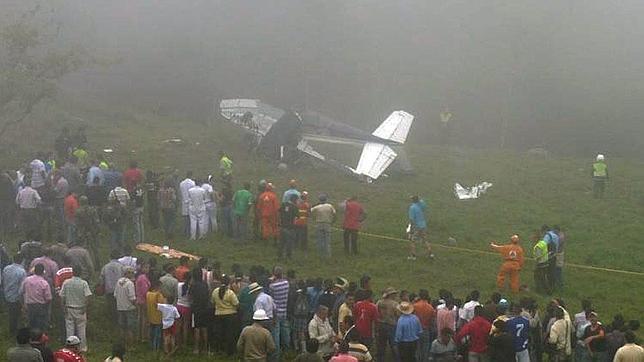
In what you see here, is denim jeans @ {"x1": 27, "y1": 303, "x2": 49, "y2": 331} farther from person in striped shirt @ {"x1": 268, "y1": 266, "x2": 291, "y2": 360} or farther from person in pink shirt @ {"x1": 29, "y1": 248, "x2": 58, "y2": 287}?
person in striped shirt @ {"x1": 268, "y1": 266, "x2": 291, "y2": 360}

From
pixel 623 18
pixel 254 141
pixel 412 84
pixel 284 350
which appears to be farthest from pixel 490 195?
pixel 623 18

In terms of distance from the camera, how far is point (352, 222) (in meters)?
22.8

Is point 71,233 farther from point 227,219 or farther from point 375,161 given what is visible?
point 375,161

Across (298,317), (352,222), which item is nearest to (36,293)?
(298,317)

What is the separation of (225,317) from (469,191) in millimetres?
19140

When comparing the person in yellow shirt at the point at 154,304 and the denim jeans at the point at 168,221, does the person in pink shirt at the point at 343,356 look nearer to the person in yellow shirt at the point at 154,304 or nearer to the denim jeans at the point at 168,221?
the person in yellow shirt at the point at 154,304

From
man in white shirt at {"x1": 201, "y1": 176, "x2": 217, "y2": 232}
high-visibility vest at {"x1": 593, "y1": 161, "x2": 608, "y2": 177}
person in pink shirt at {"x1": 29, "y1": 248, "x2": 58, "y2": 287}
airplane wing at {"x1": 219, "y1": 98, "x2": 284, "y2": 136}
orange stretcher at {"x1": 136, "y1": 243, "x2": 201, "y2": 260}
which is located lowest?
orange stretcher at {"x1": 136, "y1": 243, "x2": 201, "y2": 260}

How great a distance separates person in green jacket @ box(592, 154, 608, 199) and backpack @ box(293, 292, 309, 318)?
19824 millimetres

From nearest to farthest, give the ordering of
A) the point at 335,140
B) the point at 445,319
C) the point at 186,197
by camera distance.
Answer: the point at 445,319
the point at 186,197
the point at 335,140

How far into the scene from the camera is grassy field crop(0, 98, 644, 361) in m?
21.8

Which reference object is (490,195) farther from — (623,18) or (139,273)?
(623,18)

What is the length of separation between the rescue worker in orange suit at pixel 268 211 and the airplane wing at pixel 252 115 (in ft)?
49.6

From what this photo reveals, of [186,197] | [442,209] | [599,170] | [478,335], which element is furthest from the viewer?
[599,170]

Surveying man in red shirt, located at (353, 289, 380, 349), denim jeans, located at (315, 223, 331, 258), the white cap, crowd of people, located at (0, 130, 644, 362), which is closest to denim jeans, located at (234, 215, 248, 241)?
denim jeans, located at (315, 223, 331, 258)
